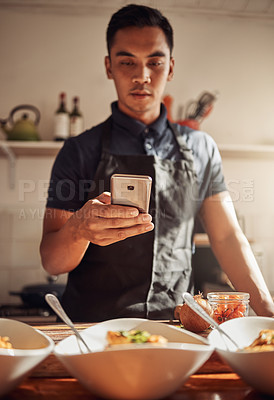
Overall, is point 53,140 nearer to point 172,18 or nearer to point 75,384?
point 172,18

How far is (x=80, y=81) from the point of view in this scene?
2.65 m

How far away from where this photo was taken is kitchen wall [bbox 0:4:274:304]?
260 cm

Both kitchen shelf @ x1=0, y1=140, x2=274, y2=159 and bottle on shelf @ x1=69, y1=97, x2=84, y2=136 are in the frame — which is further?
bottle on shelf @ x1=69, y1=97, x2=84, y2=136

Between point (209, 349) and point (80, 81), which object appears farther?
point (80, 81)

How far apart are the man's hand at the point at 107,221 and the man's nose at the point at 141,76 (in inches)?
17.8

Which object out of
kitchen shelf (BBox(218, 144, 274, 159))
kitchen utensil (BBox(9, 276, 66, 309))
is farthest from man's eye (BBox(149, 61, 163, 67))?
kitchen shelf (BBox(218, 144, 274, 159))

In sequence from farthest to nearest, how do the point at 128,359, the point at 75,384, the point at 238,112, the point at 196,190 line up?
the point at 238,112 < the point at 196,190 < the point at 75,384 < the point at 128,359

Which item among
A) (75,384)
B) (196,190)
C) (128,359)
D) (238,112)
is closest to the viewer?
(128,359)

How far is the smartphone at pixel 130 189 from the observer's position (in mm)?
829

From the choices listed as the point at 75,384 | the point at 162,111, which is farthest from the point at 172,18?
the point at 75,384

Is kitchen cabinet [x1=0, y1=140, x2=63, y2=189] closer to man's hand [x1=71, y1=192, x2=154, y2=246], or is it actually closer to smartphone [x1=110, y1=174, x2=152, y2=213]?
man's hand [x1=71, y1=192, x2=154, y2=246]

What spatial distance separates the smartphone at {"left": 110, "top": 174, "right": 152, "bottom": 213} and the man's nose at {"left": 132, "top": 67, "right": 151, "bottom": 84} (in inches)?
20.3

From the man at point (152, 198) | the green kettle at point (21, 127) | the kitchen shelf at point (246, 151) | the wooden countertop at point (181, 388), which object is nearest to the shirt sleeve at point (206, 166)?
the man at point (152, 198)

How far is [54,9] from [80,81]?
45 centimetres
